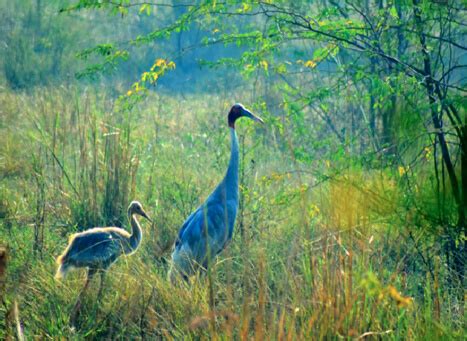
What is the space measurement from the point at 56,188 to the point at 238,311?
318cm

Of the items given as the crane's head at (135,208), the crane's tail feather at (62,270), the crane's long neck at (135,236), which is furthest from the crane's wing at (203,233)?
the crane's tail feather at (62,270)

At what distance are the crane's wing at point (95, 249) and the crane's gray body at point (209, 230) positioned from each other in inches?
16.2

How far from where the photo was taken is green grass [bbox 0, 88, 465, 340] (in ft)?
10.9

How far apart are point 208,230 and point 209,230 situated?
3 cm

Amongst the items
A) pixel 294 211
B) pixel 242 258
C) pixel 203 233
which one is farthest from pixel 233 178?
pixel 242 258

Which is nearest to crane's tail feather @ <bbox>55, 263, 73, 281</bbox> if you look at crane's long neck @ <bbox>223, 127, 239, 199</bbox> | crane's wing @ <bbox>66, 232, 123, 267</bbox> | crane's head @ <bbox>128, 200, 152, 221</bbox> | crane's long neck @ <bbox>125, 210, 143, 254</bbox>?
crane's wing @ <bbox>66, 232, 123, 267</bbox>

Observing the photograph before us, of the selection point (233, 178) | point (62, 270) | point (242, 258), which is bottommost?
point (62, 270)

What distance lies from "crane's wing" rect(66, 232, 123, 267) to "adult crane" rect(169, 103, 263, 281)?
0.42m

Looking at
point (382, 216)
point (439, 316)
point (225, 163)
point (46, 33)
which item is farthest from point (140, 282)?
point (46, 33)

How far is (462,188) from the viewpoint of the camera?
4449mm

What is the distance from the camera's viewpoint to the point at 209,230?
521 cm

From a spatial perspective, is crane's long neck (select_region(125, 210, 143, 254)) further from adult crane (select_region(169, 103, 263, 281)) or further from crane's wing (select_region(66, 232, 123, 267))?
adult crane (select_region(169, 103, 263, 281))

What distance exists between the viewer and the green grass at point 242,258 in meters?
3.32

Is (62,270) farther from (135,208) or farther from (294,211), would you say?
(294,211)
